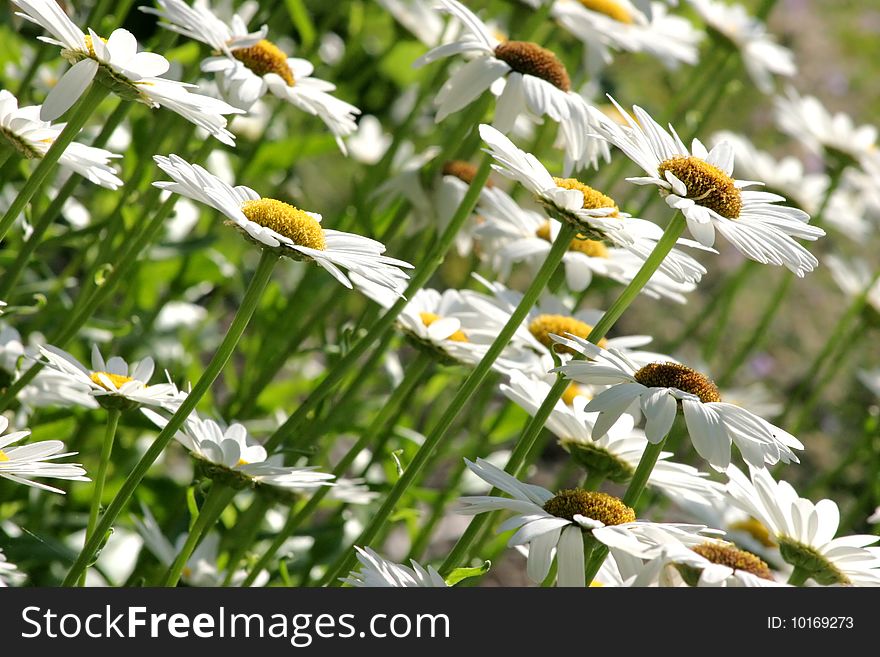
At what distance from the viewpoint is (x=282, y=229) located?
3.27 ft

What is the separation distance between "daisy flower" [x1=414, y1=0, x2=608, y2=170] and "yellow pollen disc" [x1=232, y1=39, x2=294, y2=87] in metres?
0.16

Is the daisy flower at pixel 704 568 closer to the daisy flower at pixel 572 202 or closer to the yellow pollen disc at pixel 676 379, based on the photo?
the yellow pollen disc at pixel 676 379

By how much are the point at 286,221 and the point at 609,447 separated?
16.3 inches

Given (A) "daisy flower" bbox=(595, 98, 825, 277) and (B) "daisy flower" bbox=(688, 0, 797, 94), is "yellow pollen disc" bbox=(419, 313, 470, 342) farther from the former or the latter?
(B) "daisy flower" bbox=(688, 0, 797, 94)

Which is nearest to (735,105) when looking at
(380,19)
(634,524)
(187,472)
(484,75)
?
(380,19)

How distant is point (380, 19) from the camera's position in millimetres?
2631

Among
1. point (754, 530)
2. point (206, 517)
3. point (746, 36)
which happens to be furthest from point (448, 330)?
point (746, 36)

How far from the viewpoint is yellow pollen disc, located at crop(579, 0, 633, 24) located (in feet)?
6.41

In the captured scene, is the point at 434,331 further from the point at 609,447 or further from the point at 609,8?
the point at 609,8

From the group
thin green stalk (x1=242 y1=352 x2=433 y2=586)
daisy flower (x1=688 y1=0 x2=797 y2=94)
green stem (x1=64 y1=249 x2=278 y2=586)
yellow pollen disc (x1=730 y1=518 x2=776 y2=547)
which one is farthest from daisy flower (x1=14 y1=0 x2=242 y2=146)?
daisy flower (x1=688 y1=0 x2=797 y2=94)

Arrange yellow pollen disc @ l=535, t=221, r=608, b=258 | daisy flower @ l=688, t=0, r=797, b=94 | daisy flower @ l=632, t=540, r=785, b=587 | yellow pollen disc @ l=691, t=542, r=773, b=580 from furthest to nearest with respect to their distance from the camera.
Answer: daisy flower @ l=688, t=0, r=797, b=94 → yellow pollen disc @ l=535, t=221, r=608, b=258 → yellow pollen disc @ l=691, t=542, r=773, b=580 → daisy flower @ l=632, t=540, r=785, b=587

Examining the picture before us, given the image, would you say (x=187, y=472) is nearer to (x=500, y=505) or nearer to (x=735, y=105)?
(x=500, y=505)

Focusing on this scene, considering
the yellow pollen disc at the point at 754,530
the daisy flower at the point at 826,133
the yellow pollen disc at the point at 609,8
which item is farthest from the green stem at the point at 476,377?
the daisy flower at the point at 826,133
